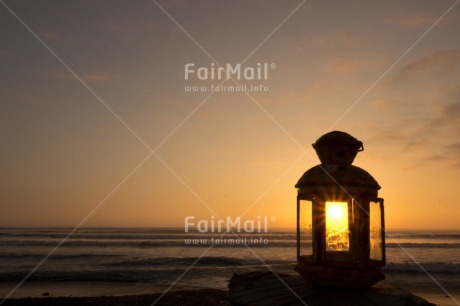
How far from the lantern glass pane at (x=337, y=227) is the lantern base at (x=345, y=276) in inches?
12.4

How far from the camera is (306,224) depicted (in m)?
5.86

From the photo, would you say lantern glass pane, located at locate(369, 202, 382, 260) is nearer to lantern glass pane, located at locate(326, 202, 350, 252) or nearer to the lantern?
the lantern

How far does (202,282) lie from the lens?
18.7 metres

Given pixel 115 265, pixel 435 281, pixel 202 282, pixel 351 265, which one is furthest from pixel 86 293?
pixel 435 281

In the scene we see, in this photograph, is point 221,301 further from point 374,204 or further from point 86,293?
point 374,204

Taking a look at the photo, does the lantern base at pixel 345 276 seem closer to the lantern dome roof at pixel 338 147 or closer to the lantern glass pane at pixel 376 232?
the lantern glass pane at pixel 376 232

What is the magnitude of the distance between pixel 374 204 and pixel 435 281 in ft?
58.5

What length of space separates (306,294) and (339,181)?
177 centimetres

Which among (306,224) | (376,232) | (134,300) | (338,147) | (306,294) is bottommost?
(134,300)

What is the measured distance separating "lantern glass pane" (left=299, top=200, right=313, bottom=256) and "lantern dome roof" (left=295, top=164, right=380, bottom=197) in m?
0.24

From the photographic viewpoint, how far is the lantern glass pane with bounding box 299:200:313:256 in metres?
5.82

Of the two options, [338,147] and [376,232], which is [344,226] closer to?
[376,232]

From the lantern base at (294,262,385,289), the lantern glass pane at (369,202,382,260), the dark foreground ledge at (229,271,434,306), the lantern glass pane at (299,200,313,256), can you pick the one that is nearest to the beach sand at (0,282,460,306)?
the dark foreground ledge at (229,271,434,306)

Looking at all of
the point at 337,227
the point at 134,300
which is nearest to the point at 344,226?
the point at 337,227
